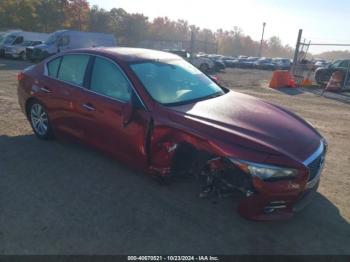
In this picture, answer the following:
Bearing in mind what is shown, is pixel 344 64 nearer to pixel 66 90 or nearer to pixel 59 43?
pixel 66 90

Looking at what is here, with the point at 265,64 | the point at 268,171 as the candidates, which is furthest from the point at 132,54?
the point at 265,64

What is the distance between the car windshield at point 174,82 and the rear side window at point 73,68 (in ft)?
2.94

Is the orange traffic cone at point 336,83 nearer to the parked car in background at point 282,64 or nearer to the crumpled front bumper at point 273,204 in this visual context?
the crumpled front bumper at point 273,204

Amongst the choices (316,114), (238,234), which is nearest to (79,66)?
(238,234)

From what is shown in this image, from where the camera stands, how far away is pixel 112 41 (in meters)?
27.4

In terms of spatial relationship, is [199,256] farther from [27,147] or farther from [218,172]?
[27,147]

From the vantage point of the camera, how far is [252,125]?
3699 millimetres

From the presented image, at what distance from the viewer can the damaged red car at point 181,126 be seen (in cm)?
329

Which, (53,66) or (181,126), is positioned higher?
(53,66)

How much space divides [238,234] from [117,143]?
182 cm

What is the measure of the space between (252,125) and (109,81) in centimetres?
196

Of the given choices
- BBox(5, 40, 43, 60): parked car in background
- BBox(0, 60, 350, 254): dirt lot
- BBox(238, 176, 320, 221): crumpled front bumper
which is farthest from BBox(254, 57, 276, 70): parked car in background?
BBox(238, 176, 320, 221): crumpled front bumper

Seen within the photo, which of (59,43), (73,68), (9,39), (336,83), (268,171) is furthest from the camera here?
(9,39)

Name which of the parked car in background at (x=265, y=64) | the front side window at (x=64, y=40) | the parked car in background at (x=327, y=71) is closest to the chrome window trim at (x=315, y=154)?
the parked car in background at (x=327, y=71)
